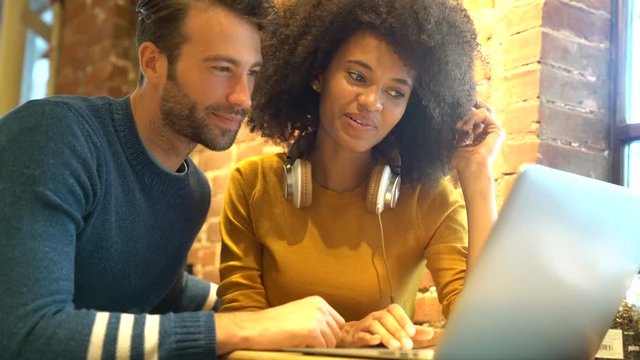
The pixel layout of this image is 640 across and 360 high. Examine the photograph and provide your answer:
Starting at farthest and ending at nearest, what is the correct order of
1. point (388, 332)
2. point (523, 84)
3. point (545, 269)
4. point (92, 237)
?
point (523, 84)
point (92, 237)
point (388, 332)
point (545, 269)

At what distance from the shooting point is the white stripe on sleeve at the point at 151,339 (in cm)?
82

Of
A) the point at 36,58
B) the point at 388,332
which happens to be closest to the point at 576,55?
the point at 388,332

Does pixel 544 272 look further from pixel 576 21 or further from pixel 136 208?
pixel 576 21

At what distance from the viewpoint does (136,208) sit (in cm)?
114

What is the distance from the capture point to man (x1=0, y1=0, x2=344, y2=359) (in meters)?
0.83

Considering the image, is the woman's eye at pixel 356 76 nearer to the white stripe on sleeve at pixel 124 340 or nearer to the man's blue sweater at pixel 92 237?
the man's blue sweater at pixel 92 237

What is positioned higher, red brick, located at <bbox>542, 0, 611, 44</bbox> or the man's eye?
red brick, located at <bbox>542, 0, 611, 44</bbox>

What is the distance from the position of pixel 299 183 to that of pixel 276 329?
1.27 feet

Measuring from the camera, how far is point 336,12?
123 cm

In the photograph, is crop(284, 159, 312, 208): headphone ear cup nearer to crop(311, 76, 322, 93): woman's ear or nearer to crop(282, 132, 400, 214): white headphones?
crop(282, 132, 400, 214): white headphones

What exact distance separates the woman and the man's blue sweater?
5.2 inches

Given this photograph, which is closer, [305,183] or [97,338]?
[97,338]

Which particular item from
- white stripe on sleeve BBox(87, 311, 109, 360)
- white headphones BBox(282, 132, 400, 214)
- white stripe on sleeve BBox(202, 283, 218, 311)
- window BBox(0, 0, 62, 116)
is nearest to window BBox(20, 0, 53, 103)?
window BBox(0, 0, 62, 116)

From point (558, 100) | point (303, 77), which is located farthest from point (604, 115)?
Answer: point (303, 77)
